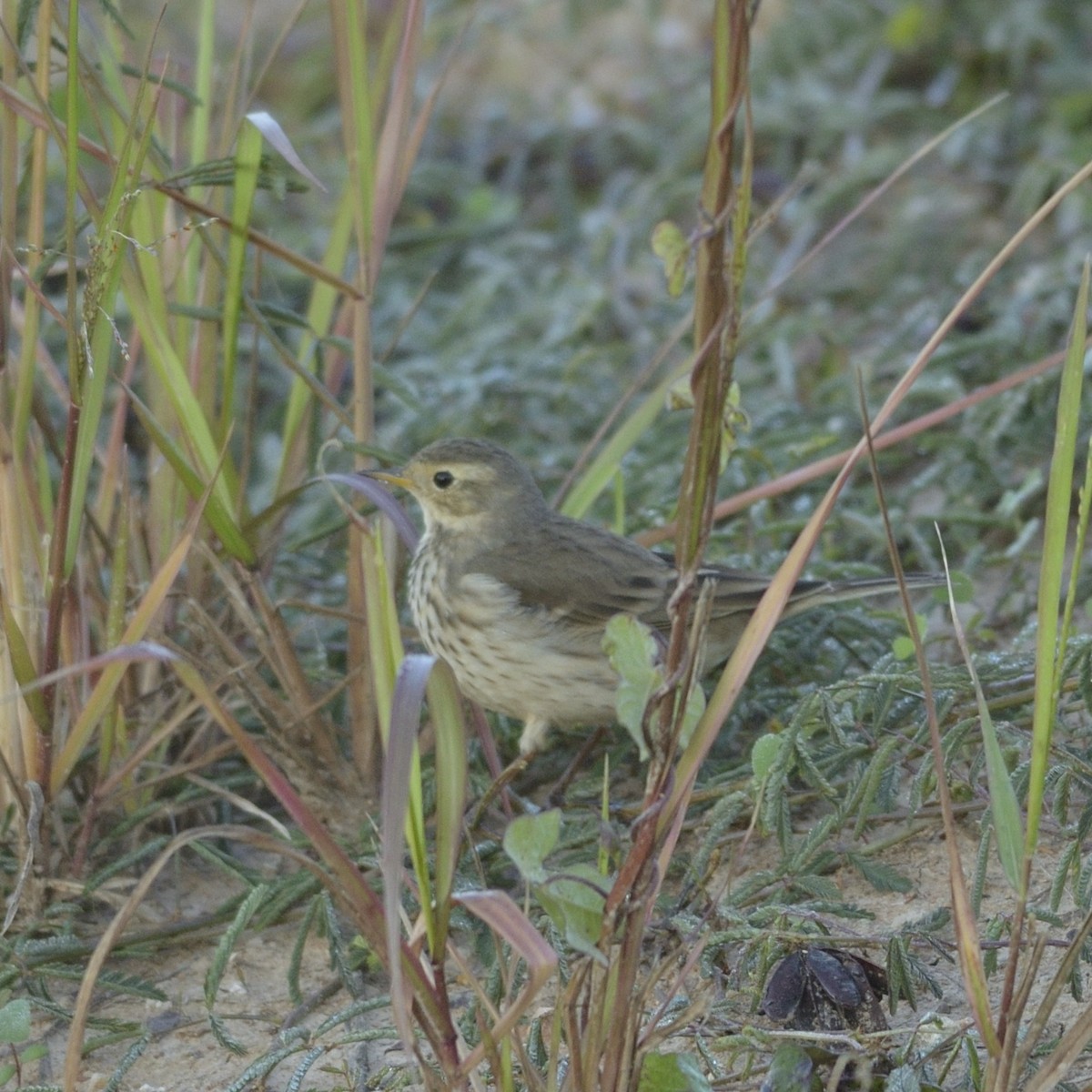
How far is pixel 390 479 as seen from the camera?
3666 millimetres

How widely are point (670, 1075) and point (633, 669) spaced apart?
2.06ft

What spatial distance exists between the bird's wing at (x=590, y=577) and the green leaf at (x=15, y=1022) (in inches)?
55.9

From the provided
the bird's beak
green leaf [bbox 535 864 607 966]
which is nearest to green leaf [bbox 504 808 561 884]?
green leaf [bbox 535 864 607 966]

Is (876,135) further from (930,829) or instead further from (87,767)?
(87,767)

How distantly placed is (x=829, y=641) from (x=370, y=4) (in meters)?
5.40

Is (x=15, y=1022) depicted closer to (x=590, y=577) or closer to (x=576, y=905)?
(x=576, y=905)

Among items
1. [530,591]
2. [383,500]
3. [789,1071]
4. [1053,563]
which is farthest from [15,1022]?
[1053,563]

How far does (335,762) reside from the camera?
A: 10.9 ft

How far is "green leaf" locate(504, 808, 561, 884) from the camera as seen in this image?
1.99m

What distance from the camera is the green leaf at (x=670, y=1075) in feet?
7.16

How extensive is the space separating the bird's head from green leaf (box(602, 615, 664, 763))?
175 cm

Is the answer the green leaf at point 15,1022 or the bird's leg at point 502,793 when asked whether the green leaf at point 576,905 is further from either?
the green leaf at point 15,1022

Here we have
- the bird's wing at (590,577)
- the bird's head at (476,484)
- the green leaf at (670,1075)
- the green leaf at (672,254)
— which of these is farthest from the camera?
the bird's head at (476,484)

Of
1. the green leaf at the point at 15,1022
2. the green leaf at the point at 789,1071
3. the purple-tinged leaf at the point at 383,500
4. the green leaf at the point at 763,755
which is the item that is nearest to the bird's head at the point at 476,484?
the purple-tinged leaf at the point at 383,500
